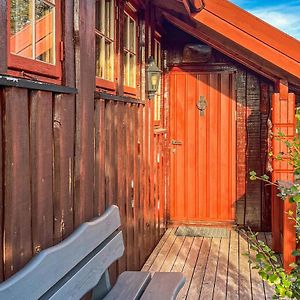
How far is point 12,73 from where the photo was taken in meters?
2.04

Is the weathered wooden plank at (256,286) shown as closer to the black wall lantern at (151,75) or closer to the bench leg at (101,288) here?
the bench leg at (101,288)

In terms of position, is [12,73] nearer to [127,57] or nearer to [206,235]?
[127,57]

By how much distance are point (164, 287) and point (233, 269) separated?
88.3 inches

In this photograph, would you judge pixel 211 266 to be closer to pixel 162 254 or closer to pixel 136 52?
pixel 162 254

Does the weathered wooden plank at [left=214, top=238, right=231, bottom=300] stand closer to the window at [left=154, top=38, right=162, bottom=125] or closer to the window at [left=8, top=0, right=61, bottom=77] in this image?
the window at [left=154, top=38, right=162, bottom=125]

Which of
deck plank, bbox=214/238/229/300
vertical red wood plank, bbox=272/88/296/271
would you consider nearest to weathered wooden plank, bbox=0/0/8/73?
deck plank, bbox=214/238/229/300

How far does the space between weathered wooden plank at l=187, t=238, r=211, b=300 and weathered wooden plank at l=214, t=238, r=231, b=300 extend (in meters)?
0.13

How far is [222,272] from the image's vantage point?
445 cm

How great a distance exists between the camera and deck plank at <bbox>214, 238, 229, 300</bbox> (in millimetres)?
3900

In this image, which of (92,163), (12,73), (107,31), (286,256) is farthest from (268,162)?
(12,73)

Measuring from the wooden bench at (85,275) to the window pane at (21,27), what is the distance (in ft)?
2.58

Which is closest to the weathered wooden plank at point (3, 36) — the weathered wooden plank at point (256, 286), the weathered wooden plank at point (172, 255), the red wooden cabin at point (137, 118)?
the red wooden cabin at point (137, 118)

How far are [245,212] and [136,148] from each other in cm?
241

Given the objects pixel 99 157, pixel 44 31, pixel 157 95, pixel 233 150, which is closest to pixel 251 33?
pixel 157 95
